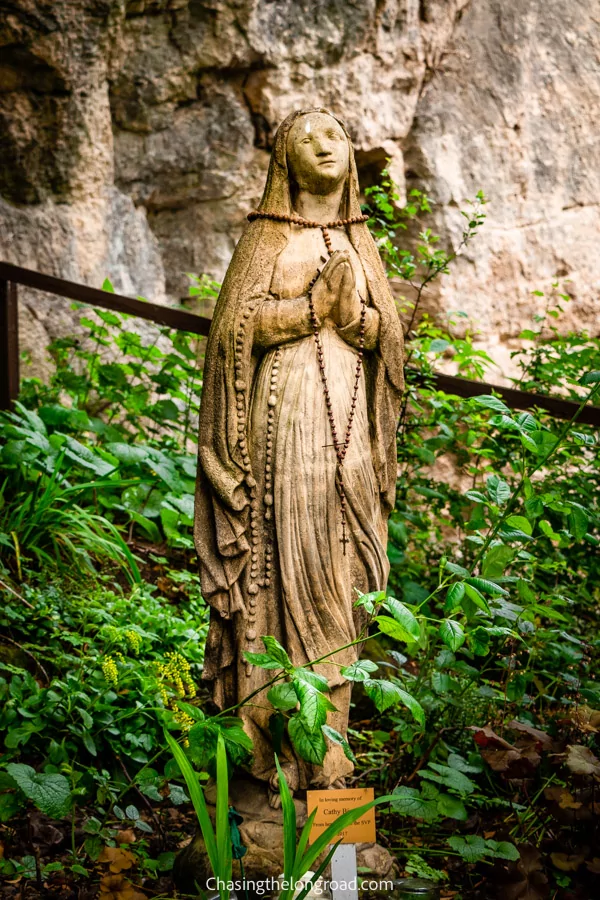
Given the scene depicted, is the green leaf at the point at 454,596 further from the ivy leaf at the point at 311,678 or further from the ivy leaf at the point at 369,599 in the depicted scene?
the ivy leaf at the point at 311,678

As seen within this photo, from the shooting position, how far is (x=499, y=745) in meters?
3.34

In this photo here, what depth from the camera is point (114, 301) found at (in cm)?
548

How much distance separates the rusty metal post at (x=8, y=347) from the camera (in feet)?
18.5

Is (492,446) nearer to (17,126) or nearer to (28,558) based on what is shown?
(28,558)

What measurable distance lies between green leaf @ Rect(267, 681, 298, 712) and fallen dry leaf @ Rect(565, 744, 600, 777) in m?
1.02

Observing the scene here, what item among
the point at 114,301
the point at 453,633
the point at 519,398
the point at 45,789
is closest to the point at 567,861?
the point at 453,633

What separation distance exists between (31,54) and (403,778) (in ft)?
16.2

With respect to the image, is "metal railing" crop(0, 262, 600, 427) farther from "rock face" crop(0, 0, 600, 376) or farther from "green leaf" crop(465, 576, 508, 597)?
"green leaf" crop(465, 576, 508, 597)

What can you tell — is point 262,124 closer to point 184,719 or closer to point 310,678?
point 184,719

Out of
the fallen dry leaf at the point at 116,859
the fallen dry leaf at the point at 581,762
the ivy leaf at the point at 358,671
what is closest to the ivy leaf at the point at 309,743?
the ivy leaf at the point at 358,671

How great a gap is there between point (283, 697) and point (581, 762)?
43.0 inches

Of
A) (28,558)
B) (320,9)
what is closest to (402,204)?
(320,9)

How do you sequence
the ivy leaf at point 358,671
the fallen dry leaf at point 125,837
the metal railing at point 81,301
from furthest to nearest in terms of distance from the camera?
the metal railing at point 81,301, the fallen dry leaf at point 125,837, the ivy leaf at point 358,671

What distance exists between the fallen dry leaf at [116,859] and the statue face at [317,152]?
2.19 meters
